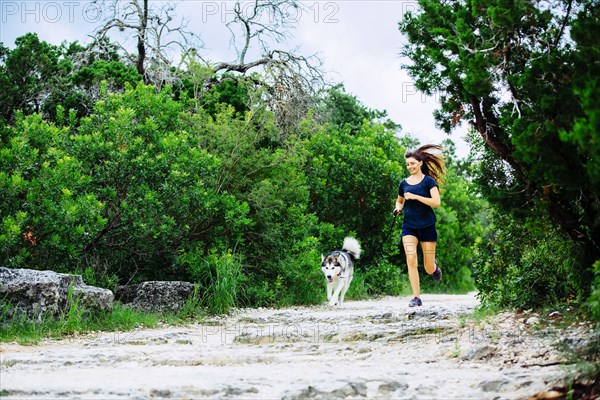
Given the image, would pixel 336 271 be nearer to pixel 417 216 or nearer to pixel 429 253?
pixel 429 253

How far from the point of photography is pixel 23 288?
336 inches

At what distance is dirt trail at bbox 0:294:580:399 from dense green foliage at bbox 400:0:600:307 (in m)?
0.81

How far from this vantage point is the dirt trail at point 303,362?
486 centimetres

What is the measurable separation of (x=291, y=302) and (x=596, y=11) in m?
8.98

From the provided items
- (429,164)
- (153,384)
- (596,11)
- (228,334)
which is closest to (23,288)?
(228,334)

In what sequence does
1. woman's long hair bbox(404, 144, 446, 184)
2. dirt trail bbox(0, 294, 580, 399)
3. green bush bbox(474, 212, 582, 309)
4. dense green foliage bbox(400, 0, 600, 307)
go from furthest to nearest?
woman's long hair bbox(404, 144, 446, 184) < green bush bbox(474, 212, 582, 309) < dense green foliage bbox(400, 0, 600, 307) < dirt trail bbox(0, 294, 580, 399)

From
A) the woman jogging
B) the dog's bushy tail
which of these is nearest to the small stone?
the woman jogging

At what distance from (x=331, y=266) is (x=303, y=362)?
725cm

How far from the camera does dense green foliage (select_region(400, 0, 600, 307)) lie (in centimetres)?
566

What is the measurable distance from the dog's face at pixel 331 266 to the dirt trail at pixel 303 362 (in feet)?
13.3

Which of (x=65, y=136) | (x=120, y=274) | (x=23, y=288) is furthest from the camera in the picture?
(x=120, y=274)

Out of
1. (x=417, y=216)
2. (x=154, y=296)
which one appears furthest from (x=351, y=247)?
(x=154, y=296)

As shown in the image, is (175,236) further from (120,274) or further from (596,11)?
(596,11)

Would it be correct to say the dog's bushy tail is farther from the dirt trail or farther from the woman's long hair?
the dirt trail
